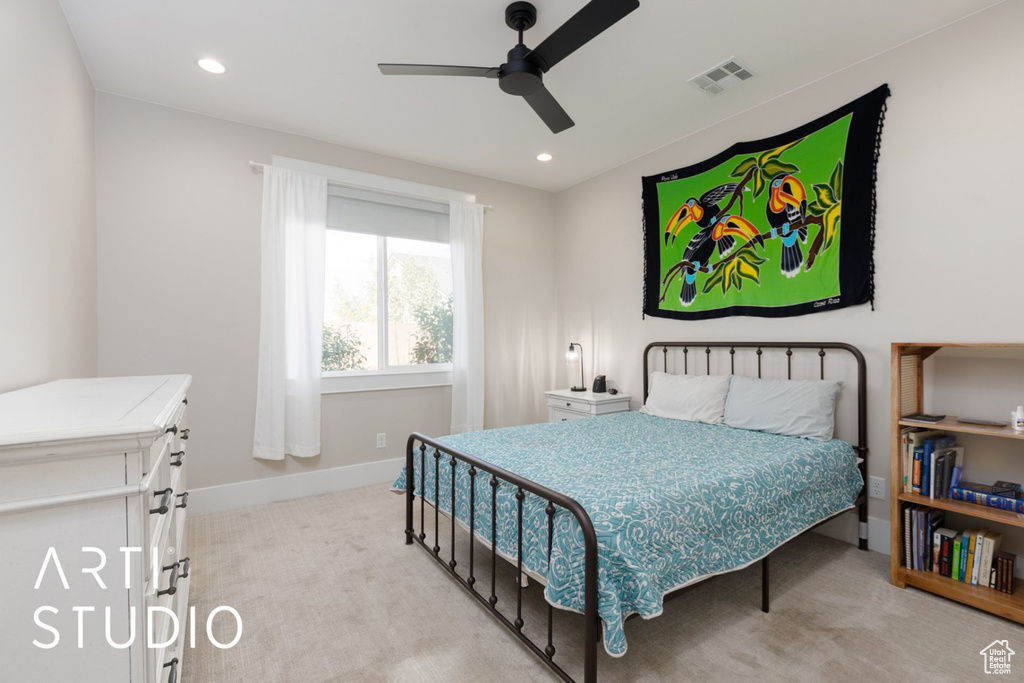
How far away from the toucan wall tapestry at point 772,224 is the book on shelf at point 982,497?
1.01 metres

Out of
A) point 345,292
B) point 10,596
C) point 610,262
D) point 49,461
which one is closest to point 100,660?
point 10,596

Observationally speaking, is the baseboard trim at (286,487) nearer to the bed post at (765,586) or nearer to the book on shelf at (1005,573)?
the bed post at (765,586)

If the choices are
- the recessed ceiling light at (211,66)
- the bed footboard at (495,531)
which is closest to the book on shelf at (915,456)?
the bed footboard at (495,531)

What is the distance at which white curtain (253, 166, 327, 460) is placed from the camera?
132 inches

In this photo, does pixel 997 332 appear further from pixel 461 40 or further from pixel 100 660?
pixel 100 660

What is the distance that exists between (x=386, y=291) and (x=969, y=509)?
375cm

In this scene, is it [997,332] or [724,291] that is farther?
[724,291]

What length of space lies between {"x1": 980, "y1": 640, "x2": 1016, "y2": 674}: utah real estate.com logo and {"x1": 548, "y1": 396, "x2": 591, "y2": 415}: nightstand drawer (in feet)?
8.04

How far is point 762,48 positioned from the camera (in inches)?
98.0

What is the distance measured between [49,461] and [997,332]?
3.41 m

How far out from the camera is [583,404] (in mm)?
3891

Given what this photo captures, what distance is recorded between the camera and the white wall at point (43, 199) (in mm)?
1604

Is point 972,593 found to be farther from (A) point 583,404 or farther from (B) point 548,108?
(B) point 548,108

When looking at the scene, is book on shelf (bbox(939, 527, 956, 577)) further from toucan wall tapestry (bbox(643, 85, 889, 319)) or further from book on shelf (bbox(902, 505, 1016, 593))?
toucan wall tapestry (bbox(643, 85, 889, 319))
